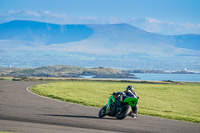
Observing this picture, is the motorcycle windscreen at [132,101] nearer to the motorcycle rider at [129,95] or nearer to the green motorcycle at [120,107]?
the green motorcycle at [120,107]

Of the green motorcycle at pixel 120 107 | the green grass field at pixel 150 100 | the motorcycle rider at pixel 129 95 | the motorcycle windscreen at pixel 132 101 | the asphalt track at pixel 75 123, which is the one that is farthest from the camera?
the green grass field at pixel 150 100

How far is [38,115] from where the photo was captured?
62.7 feet

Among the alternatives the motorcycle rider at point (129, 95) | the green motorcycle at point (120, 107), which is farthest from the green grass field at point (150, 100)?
the green motorcycle at point (120, 107)

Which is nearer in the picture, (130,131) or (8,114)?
(130,131)

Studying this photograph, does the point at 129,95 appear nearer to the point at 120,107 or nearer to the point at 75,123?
the point at 120,107

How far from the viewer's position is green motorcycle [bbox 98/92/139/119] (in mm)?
18062

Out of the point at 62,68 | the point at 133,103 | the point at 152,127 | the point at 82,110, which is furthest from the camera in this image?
the point at 62,68

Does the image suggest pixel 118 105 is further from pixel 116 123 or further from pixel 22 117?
pixel 22 117

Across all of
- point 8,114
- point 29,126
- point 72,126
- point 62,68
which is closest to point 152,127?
point 72,126

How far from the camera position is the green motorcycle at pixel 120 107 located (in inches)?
711

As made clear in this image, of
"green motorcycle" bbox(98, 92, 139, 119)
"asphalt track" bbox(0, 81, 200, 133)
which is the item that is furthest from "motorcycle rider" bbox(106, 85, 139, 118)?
"asphalt track" bbox(0, 81, 200, 133)

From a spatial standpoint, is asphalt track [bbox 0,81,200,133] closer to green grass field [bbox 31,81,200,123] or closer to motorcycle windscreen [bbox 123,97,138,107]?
motorcycle windscreen [bbox 123,97,138,107]

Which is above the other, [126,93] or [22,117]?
[126,93]

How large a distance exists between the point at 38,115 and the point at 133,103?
4662 millimetres
